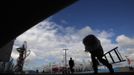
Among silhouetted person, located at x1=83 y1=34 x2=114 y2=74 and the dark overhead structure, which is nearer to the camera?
silhouetted person, located at x1=83 y1=34 x2=114 y2=74

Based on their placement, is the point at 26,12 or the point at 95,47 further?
the point at 26,12

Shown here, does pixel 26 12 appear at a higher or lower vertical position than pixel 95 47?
higher

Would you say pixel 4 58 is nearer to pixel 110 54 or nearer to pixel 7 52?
pixel 7 52

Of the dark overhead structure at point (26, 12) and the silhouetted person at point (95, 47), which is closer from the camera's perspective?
the silhouetted person at point (95, 47)

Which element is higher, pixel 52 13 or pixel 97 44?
pixel 52 13

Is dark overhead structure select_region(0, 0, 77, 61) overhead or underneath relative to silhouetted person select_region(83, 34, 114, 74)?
overhead

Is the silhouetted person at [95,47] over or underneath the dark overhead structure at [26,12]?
underneath

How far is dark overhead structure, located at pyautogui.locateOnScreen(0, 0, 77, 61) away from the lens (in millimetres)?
7194

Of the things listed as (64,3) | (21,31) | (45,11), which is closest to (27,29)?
(21,31)

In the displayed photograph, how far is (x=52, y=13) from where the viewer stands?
26.4 ft

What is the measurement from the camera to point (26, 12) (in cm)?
797

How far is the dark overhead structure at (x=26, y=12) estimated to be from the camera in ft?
23.6

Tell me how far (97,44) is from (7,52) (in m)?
31.6

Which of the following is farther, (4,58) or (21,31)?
(4,58)
